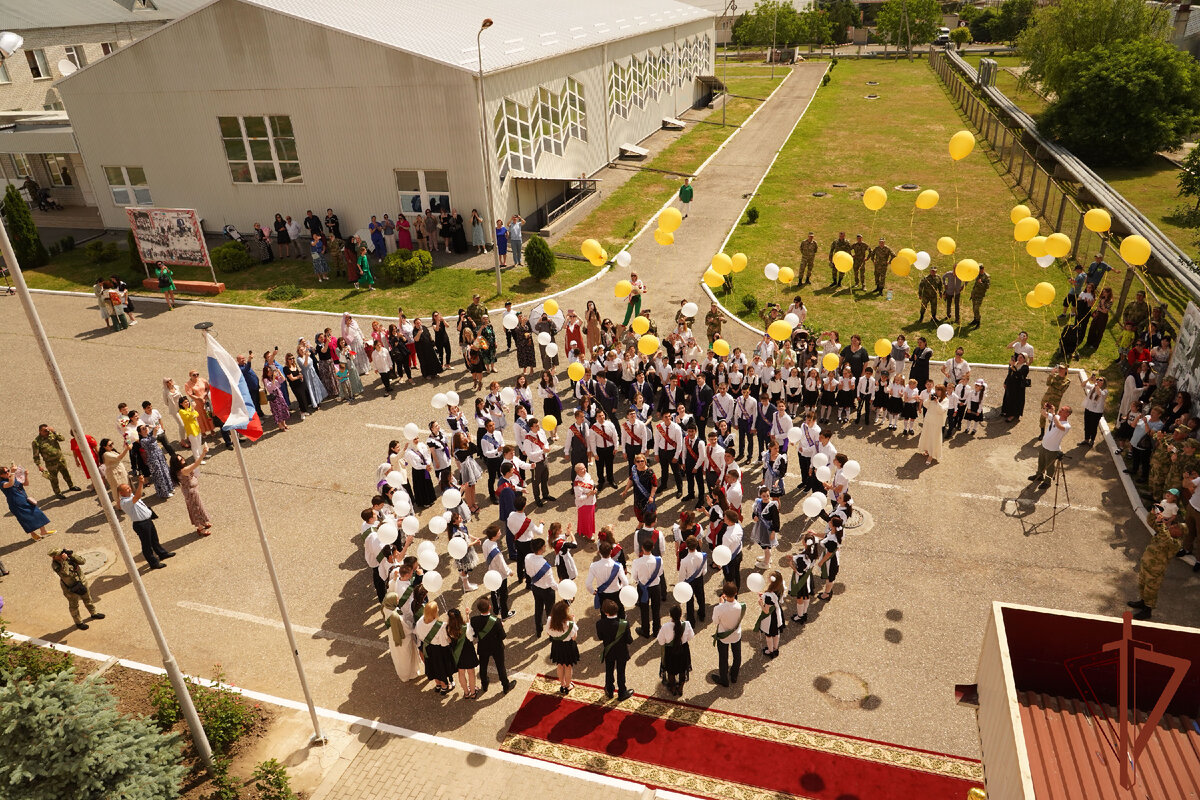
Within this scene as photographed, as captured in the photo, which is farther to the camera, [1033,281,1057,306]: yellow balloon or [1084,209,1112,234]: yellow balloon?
[1033,281,1057,306]: yellow balloon

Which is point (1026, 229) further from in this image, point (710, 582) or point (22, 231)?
point (22, 231)

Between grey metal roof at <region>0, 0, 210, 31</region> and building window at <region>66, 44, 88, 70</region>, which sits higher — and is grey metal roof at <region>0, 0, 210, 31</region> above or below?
above

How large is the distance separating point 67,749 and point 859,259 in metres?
21.6

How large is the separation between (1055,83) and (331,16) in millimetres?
37861

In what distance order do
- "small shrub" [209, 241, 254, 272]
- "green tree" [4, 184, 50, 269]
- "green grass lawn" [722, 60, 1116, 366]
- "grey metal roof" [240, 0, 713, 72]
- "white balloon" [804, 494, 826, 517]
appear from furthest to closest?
"green tree" [4, 184, 50, 269]
"small shrub" [209, 241, 254, 272]
"grey metal roof" [240, 0, 713, 72]
"green grass lawn" [722, 60, 1116, 366]
"white balloon" [804, 494, 826, 517]

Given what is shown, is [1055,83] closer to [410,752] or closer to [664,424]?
[664,424]

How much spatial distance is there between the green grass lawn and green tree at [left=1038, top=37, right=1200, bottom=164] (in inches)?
188

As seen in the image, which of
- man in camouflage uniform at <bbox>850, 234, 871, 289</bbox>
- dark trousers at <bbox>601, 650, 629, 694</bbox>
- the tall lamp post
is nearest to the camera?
dark trousers at <bbox>601, 650, 629, 694</bbox>

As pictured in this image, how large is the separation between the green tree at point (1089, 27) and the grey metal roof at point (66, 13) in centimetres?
4502

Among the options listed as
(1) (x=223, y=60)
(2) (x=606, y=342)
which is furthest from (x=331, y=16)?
(2) (x=606, y=342)

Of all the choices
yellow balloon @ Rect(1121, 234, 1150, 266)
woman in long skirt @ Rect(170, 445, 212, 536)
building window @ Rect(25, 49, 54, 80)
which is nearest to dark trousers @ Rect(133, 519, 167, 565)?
woman in long skirt @ Rect(170, 445, 212, 536)

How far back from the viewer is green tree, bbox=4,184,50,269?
28594mm

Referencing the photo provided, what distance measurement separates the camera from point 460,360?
66.9 ft

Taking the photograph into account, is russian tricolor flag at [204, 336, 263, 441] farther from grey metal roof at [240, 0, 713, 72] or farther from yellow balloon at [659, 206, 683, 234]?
grey metal roof at [240, 0, 713, 72]
